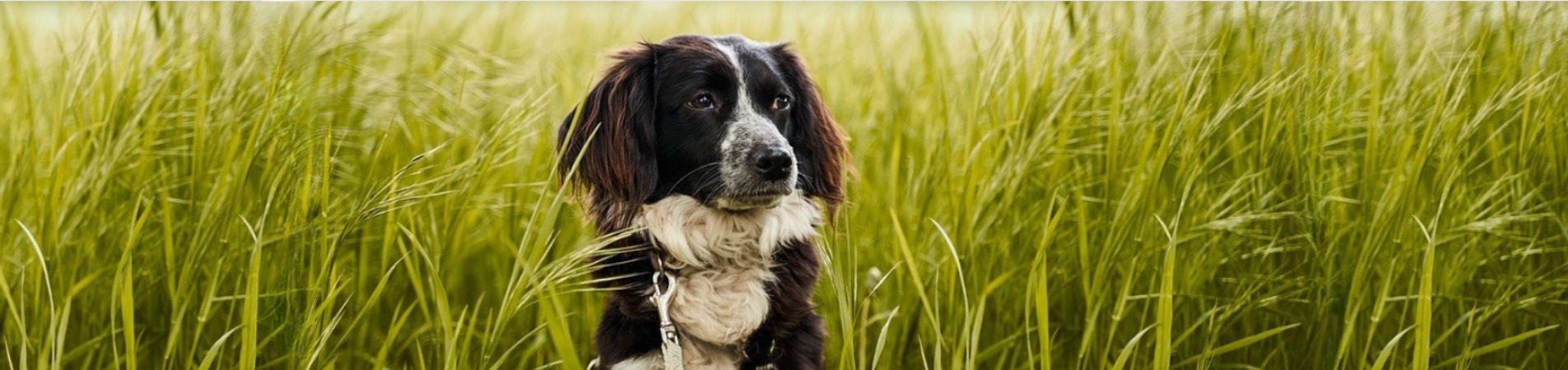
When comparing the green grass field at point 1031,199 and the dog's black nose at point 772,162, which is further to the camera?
the green grass field at point 1031,199

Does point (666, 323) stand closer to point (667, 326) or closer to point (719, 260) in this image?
point (667, 326)

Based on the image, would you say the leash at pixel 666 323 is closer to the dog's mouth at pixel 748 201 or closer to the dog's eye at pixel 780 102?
the dog's mouth at pixel 748 201

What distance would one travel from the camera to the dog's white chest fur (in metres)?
2.41

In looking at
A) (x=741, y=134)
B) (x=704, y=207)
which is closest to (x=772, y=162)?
(x=741, y=134)

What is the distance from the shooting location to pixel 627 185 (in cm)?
245

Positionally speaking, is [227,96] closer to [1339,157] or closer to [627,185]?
[627,185]

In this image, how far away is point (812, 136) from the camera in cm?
264

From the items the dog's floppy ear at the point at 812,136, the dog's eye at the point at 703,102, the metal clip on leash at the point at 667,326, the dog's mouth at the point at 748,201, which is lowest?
the metal clip on leash at the point at 667,326

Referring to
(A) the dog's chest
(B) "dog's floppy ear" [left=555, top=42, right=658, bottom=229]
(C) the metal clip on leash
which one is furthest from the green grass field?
(C) the metal clip on leash

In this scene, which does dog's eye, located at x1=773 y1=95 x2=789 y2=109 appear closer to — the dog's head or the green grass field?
the dog's head

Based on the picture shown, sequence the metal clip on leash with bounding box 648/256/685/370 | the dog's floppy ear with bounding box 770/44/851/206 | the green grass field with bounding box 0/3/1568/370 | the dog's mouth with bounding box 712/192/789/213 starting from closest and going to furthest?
the metal clip on leash with bounding box 648/256/685/370, the dog's mouth with bounding box 712/192/789/213, the dog's floppy ear with bounding box 770/44/851/206, the green grass field with bounding box 0/3/1568/370

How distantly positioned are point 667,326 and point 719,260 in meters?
0.27

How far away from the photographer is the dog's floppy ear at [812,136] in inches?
103

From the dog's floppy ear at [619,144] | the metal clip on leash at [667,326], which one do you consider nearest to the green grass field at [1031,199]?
the dog's floppy ear at [619,144]
